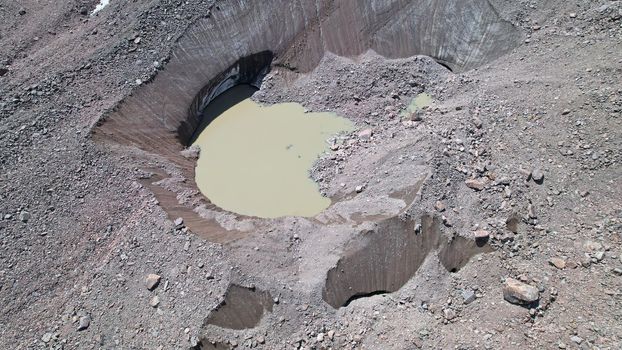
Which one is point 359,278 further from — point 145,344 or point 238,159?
point 238,159

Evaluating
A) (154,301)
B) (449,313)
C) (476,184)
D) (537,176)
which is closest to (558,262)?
(537,176)

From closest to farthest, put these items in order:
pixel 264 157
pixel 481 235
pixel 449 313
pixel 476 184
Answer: pixel 449 313, pixel 481 235, pixel 476 184, pixel 264 157

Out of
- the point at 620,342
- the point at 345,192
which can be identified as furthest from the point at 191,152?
the point at 620,342

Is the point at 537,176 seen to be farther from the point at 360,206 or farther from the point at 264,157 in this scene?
the point at 264,157

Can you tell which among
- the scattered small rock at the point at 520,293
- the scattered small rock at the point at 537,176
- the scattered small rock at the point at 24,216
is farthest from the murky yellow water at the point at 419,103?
the scattered small rock at the point at 24,216

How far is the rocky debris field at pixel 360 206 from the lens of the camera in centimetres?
963

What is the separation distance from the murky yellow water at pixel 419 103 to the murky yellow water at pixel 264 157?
191 cm

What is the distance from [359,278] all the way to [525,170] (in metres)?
4.94

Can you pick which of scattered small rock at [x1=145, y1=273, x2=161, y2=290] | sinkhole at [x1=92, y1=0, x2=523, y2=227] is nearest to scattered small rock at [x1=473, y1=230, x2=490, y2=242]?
sinkhole at [x1=92, y1=0, x2=523, y2=227]

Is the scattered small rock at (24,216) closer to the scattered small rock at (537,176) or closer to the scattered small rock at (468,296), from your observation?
the scattered small rock at (468,296)

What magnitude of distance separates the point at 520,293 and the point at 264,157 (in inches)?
308

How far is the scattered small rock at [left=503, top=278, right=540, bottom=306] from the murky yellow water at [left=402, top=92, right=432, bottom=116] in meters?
6.59

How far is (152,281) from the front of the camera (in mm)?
10273

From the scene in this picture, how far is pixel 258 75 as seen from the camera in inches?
637
